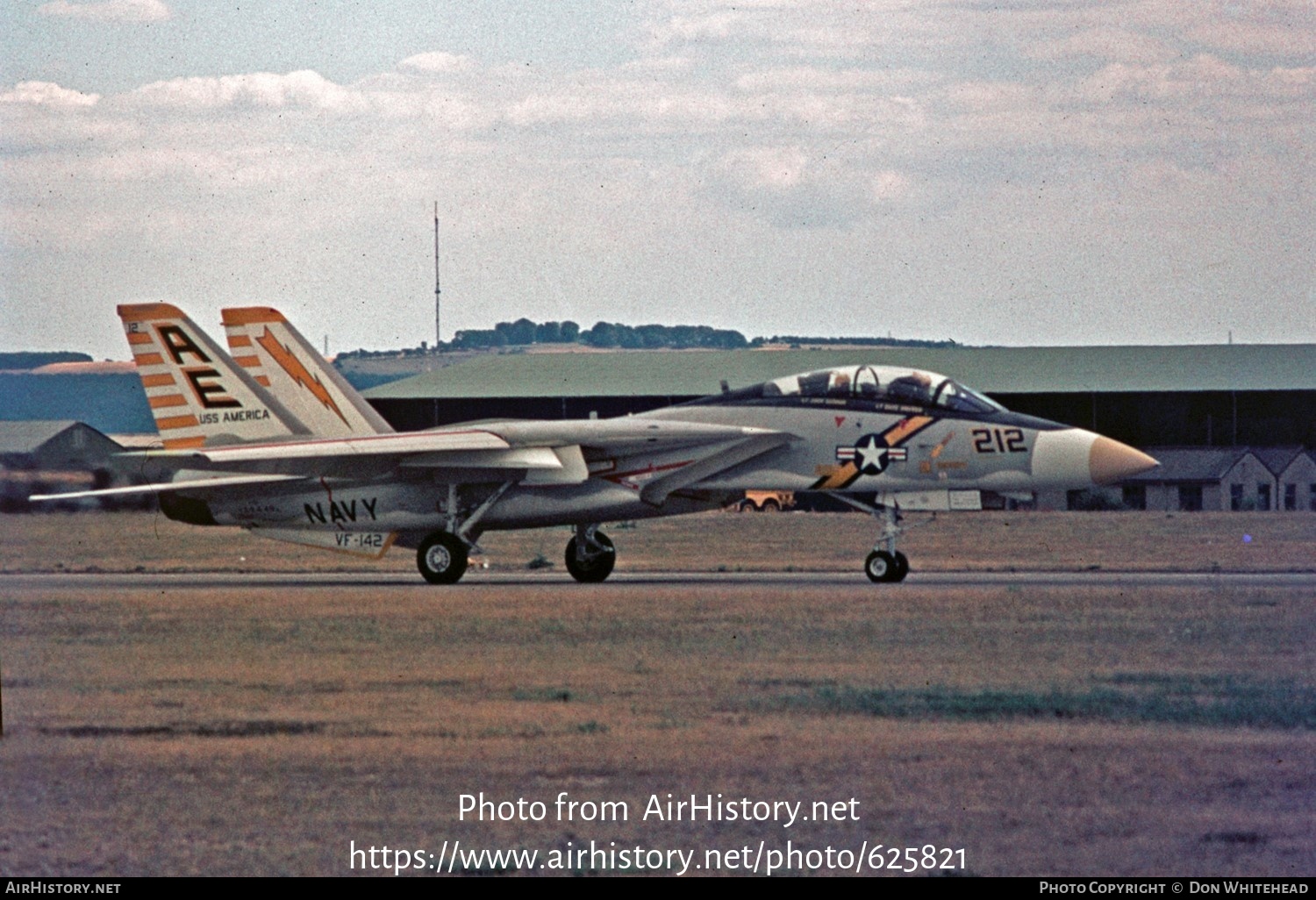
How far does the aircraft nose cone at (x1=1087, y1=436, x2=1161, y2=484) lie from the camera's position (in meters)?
23.2

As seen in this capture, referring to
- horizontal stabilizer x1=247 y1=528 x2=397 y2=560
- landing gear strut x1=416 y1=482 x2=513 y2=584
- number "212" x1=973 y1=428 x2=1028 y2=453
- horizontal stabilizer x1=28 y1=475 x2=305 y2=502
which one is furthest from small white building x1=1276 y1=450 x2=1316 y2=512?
horizontal stabilizer x1=28 y1=475 x2=305 y2=502

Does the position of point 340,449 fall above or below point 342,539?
above

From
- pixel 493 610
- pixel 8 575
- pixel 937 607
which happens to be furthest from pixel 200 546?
pixel 937 607

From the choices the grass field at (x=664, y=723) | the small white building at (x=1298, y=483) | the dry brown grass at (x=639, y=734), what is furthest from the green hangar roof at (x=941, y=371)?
the dry brown grass at (x=639, y=734)

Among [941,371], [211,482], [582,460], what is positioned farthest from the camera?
[941,371]

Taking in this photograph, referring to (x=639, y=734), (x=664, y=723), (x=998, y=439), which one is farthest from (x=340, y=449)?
(x=639, y=734)

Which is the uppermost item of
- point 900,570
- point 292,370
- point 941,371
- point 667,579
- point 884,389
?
point 941,371

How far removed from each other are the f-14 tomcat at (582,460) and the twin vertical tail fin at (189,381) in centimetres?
2

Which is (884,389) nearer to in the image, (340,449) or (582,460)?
(582,460)

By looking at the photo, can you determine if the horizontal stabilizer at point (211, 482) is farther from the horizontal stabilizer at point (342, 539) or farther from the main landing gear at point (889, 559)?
the main landing gear at point (889, 559)

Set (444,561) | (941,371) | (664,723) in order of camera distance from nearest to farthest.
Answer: (664,723)
(444,561)
(941,371)

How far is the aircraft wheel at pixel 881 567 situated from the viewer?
23656mm

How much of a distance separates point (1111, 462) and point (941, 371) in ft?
130

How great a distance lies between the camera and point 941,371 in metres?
62.6
